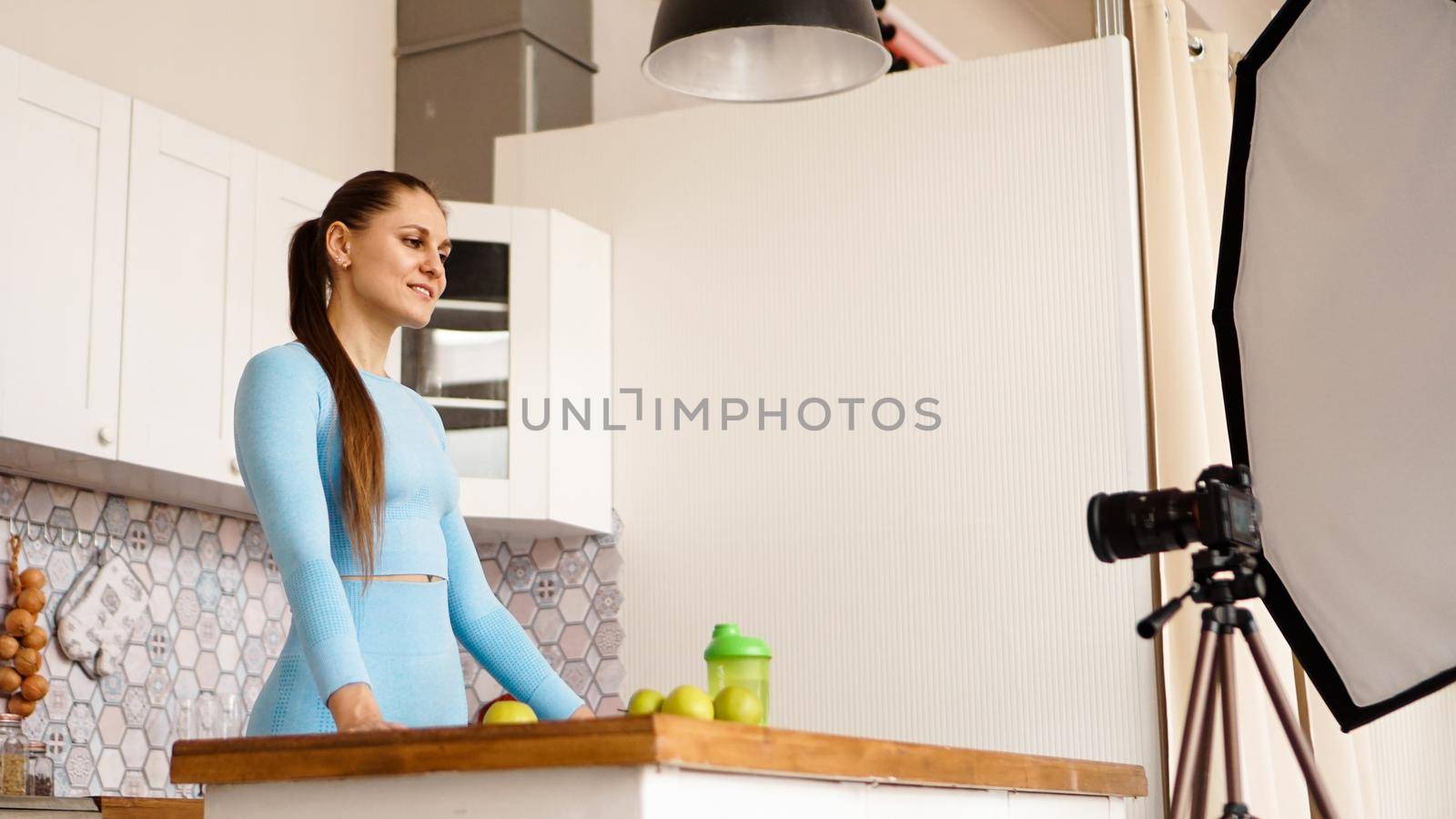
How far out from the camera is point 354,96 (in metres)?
3.72

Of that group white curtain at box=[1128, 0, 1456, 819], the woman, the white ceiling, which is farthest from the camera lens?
the white ceiling

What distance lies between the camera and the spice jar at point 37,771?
2.48 metres

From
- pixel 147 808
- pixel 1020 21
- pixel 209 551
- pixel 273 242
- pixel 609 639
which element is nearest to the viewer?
pixel 147 808

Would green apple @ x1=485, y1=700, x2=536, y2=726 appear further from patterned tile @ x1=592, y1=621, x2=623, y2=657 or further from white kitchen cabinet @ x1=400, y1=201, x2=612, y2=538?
patterned tile @ x1=592, y1=621, x2=623, y2=657

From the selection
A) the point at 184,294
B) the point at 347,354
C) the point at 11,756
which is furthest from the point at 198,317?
the point at 347,354

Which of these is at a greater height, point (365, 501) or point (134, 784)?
point (365, 501)

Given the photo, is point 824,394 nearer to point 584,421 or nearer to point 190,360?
point 584,421

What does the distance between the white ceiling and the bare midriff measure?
352 cm

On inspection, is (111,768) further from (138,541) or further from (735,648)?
(735,648)

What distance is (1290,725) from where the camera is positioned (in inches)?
63.1

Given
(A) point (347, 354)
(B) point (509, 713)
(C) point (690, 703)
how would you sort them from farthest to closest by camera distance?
(A) point (347, 354) → (B) point (509, 713) → (C) point (690, 703)

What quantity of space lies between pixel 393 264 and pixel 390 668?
0.46 meters

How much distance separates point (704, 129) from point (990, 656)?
4.02 ft

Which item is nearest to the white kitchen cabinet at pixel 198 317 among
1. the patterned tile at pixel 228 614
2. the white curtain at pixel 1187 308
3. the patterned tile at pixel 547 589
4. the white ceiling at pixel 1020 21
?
the patterned tile at pixel 547 589
